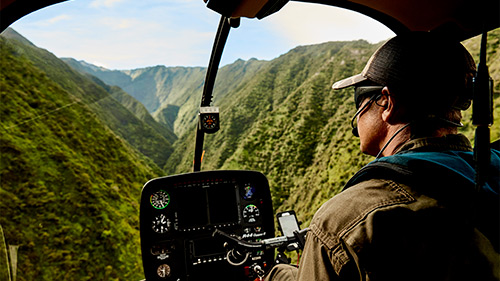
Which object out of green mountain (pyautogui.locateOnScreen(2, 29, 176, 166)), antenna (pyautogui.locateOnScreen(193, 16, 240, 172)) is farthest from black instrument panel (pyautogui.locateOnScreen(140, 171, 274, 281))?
green mountain (pyautogui.locateOnScreen(2, 29, 176, 166))

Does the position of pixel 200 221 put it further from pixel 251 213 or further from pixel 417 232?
pixel 417 232

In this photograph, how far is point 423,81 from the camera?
1225 millimetres

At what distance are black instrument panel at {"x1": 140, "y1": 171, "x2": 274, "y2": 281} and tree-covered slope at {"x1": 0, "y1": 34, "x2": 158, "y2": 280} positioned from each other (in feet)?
15.7

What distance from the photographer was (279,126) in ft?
99.6

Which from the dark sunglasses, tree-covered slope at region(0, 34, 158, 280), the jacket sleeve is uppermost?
the dark sunglasses

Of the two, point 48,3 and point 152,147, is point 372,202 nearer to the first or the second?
point 48,3

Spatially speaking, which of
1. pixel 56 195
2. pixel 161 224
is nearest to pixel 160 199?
pixel 161 224

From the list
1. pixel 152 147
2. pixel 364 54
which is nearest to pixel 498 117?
pixel 364 54

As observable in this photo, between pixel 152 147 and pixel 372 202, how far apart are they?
179 ft

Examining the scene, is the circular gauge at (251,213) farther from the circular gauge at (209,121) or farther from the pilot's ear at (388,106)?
the pilot's ear at (388,106)

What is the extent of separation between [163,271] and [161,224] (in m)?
0.34

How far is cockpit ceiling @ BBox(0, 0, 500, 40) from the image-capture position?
5.15 feet

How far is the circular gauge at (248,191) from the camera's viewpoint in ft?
8.76

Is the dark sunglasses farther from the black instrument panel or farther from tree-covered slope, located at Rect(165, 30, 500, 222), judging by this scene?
tree-covered slope, located at Rect(165, 30, 500, 222)
